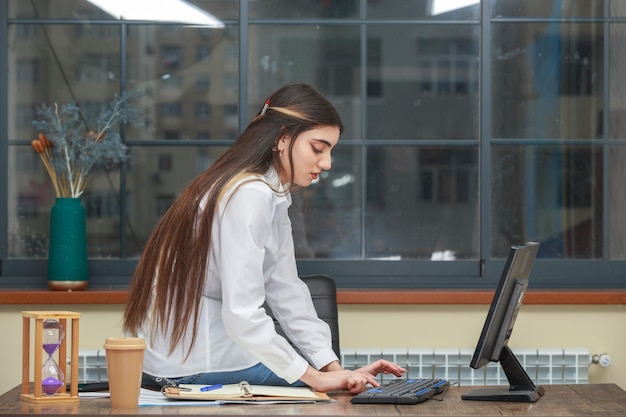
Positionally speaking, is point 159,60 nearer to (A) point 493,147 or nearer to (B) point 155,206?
(B) point 155,206

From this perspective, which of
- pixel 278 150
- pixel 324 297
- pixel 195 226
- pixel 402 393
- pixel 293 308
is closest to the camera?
pixel 402 393

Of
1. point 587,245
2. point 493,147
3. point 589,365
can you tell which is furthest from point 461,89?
point 589,365

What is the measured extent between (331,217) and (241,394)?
196cm

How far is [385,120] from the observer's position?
13.4ft

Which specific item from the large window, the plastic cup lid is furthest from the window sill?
the plastic cup lid

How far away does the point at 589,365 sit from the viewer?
3857 mm

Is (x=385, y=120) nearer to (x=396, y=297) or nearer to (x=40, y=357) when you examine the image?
(x=396, y=297)

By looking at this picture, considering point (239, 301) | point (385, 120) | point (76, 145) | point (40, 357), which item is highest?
point (385, 120)

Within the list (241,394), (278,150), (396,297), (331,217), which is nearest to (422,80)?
(331,217)

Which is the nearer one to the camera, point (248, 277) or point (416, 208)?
point (248, 277)

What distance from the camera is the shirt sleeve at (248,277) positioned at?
7.38ft

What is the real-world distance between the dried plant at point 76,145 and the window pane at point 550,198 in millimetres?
1465

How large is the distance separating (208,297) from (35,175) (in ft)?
6.21

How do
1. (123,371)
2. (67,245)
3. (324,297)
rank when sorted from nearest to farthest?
(123,371) < (324,297) < (67,245)
